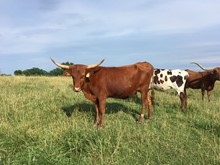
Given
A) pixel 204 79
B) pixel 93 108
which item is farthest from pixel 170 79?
pixel 204 79

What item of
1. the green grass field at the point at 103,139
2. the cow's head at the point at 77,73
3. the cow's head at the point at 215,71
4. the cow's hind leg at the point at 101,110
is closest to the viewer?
the green grass field at the point at 103,139

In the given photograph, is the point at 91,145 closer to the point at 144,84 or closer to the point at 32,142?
the point at 32,142

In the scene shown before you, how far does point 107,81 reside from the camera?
8.88m

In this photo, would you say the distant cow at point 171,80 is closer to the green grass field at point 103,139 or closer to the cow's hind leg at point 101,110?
the green grass field at point 103,139

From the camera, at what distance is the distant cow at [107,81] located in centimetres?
827

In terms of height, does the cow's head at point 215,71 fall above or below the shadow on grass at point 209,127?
above

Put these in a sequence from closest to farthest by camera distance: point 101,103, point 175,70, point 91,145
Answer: point 91,145 → point 101,103 → point 175,70

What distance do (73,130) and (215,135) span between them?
125 inches

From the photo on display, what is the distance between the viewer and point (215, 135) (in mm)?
7039

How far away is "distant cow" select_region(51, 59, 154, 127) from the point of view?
27.1ft

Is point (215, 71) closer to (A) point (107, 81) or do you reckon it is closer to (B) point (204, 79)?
(B) point (204, 79)

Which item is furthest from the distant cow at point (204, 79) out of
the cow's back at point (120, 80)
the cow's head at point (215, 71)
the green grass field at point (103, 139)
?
the cow's back at point (120, 80)

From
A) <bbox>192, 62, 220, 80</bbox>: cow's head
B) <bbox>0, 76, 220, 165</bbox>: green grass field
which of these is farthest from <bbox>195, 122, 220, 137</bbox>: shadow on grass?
<bbox>192, 62, 220, 80</bbox>: cow's head

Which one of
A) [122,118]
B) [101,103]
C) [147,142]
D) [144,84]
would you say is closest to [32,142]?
[147,142]
